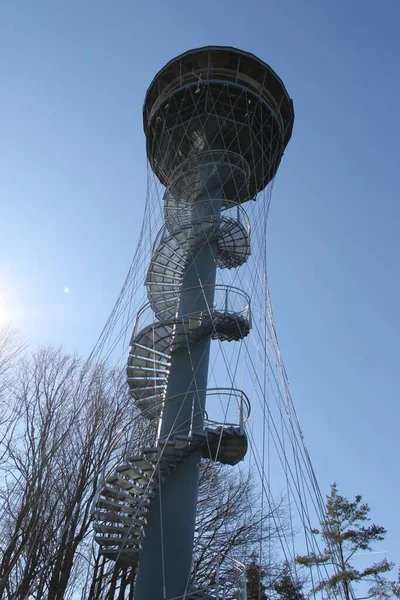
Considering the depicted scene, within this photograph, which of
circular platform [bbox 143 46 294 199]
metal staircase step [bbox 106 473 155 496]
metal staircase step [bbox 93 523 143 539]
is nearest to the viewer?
metal staircase step [bbox 93 523 143 539]

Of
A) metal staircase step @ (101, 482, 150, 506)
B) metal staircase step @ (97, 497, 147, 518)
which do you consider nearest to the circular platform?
metal staircase step @ (101, 482, 150, 506)

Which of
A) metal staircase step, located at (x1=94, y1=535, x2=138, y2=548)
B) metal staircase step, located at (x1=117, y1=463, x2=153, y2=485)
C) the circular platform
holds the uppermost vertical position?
the circular platform

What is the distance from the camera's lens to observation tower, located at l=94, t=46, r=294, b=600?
10305 mm

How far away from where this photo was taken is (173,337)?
500 inches

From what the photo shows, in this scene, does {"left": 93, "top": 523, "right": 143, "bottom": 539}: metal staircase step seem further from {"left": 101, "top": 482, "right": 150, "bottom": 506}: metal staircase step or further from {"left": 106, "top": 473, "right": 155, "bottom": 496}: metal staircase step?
{"left": 106, "top": 473, "right": 155, "bottom": 496}: metal staircase step

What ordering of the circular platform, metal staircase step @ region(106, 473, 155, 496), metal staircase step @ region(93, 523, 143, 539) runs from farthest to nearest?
the circular platform
metal staircase step @ region(106, 473, 155, 496)
metal staircase step @ region(93, 523, 143, 539)

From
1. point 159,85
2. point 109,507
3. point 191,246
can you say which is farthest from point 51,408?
point 159,85

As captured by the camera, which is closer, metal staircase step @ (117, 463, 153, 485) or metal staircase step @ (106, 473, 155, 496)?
metal staircase step @ (117, 463, 153, 485)

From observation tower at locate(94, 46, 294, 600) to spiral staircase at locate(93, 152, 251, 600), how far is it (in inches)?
1.3

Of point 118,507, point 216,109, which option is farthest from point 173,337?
point 216,109

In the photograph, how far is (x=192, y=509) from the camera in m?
10.6

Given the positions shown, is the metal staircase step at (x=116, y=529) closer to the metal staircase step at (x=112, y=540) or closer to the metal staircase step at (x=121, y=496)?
the metal staircase step at (x=112, y=540)

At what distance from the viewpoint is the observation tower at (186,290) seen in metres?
10.3

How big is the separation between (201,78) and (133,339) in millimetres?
9957
